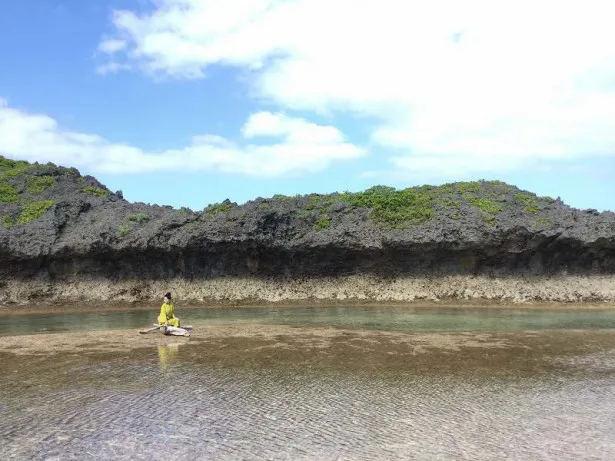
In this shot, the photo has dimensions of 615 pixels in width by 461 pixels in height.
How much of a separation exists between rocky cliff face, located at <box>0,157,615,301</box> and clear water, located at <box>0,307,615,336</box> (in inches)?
150

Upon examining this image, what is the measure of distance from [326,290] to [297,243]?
3297mm

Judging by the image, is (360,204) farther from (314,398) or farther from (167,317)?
(314,398)

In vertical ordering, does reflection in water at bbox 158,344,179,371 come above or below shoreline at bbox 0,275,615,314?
below

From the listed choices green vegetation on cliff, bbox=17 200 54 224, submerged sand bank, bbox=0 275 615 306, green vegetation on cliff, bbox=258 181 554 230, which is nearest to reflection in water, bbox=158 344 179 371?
submerged sand bank, bbox=0 275 615 306

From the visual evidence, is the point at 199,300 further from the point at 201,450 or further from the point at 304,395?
the point at 201,450

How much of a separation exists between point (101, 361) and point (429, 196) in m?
25.8

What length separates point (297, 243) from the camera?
98.3ft

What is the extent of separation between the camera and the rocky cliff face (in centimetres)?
2891

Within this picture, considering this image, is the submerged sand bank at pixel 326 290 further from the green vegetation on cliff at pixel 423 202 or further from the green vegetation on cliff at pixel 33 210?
the green vegetation on cliff at pixel 33 210

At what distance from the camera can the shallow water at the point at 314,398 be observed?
7484mm

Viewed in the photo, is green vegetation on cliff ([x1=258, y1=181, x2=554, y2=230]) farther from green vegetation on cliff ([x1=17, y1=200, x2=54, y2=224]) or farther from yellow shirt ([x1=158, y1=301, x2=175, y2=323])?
yellow shirt ([x1=158, y1=301, x2=175, y2=323])

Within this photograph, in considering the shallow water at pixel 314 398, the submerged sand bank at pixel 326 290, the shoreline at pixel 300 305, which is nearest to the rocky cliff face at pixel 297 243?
the submerged sand bank at pixel 326 290

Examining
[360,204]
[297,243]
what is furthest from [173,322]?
[360,204]

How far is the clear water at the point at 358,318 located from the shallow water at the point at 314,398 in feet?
9.80
